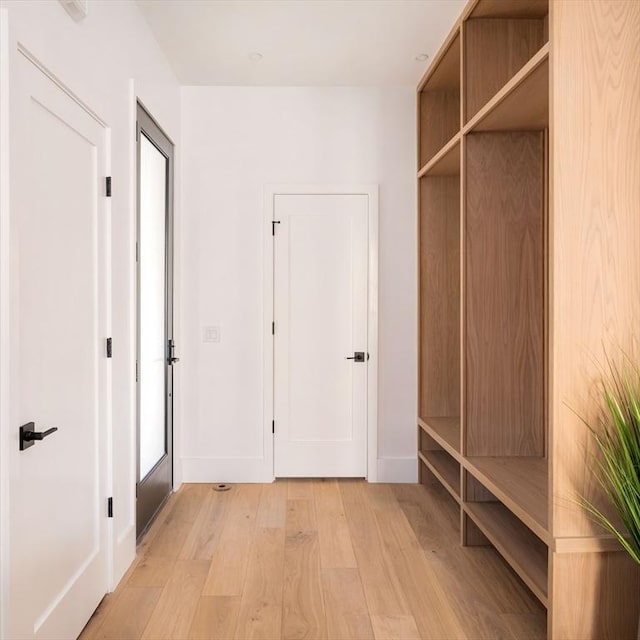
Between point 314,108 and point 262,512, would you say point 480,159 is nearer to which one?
point 314,108

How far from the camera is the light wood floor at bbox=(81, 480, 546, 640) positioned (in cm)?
207

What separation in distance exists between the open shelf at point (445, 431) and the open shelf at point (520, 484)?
257mm

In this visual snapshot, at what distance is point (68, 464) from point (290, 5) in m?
2.40

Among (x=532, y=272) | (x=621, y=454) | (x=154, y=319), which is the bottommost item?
(x=621, y=454)

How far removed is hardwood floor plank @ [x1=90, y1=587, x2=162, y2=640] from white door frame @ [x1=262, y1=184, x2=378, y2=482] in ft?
5.09

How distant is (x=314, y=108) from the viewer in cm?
381

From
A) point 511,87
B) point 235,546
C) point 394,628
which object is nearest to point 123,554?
point 235,546

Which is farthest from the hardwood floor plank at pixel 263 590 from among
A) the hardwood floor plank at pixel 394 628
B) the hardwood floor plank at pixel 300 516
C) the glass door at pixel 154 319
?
the glass door at pixel 154 319

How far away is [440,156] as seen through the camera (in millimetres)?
3188

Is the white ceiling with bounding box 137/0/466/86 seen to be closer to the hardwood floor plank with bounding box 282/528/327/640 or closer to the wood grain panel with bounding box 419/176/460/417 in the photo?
the wood grain panel with bounding box 419/176/460/417

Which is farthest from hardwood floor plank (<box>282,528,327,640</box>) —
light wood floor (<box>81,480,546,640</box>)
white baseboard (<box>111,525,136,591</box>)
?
white baseboard (<box>111,525,136,591</box>)

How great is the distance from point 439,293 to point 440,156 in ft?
3.11

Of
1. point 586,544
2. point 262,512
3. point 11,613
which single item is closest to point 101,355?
point 11,613

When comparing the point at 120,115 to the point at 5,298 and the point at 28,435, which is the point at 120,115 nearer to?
the point at 5,298
